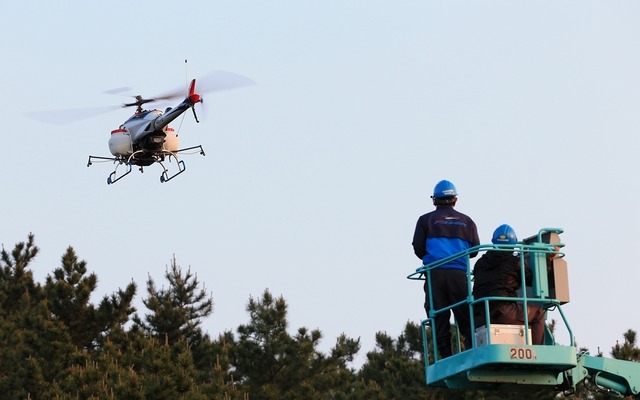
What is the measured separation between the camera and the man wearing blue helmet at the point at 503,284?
18016mm

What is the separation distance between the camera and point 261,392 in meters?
50.4

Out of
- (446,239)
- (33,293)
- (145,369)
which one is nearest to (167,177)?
(145,369)

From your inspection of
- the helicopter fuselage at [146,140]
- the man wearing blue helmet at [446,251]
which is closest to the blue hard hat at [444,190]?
the man wearing blue helmet at [446,251]

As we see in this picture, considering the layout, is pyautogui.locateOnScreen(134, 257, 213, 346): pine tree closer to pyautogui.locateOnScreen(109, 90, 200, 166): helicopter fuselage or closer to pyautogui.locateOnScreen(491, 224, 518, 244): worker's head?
pyautogui.locateOnScreen(109, 90, 200, 166): helicopter fuselage

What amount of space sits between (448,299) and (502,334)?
0.98 meters

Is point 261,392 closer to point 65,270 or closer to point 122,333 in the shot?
point 122,333

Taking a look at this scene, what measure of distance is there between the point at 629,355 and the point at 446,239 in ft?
59.6

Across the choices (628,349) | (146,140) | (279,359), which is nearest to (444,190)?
(628,349)

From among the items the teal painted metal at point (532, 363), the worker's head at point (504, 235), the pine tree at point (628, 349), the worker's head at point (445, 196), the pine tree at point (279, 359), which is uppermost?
the pine tree at point (279, 359)

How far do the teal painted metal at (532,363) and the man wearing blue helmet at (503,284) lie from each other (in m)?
0.12

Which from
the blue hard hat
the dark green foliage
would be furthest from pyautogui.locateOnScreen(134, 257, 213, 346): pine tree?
the blue hard hat

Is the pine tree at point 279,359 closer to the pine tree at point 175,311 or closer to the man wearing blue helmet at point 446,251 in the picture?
the pine tree at point 175,311

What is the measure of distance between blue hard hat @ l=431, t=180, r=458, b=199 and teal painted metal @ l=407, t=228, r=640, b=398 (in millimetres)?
908

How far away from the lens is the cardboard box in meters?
17.9
